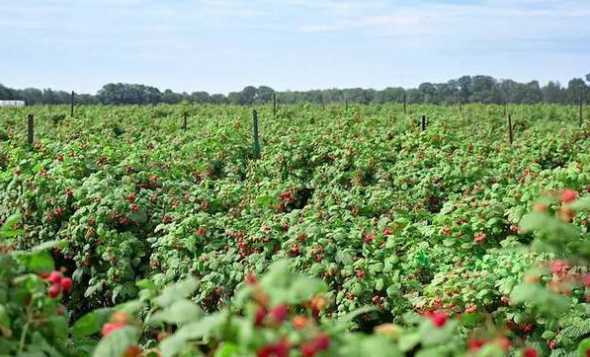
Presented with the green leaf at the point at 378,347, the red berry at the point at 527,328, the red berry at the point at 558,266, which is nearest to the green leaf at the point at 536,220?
the red berry at the point at 558,266

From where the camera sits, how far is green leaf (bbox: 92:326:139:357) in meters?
2.03

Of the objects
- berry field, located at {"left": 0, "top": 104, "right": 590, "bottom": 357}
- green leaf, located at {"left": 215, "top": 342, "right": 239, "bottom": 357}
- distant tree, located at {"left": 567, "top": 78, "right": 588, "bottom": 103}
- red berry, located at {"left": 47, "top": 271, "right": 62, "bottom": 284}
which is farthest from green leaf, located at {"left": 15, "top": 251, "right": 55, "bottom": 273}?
distant tree, located at {"left": 567, "top": 78, "right": 588, "bottom": 103}

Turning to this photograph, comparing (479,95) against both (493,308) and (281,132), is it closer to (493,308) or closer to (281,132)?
(281,132)

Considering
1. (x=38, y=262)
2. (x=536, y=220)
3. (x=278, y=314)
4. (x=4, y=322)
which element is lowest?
(x=4, y=322)

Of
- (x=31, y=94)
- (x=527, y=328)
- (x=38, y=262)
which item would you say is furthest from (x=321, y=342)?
(x=31, y=94)

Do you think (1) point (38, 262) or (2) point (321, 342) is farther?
(1) point (38, 262)

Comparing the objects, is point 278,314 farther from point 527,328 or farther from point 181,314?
point 527,328

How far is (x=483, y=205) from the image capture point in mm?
6746

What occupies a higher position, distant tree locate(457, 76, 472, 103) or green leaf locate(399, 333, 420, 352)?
distant tree locate(457, 76, 472, 103)

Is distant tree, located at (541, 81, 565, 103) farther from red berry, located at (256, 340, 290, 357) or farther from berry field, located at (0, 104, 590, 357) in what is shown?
red berry, located at (256, 340, 290, 357)

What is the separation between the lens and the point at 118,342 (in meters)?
2.03

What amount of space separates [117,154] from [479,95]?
210 ft

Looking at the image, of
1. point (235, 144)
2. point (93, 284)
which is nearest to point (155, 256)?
point (93, 284)

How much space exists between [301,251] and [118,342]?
4.27m
